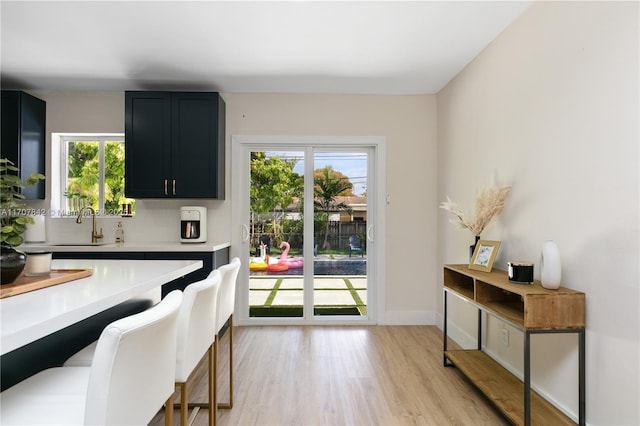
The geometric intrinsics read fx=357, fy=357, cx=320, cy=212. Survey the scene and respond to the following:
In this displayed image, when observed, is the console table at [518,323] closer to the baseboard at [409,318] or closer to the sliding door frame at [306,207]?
the baseboard at [409,318]

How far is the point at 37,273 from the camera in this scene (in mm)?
1585

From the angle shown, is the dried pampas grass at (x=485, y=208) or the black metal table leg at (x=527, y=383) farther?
the dried pampas grass at (x=485, y=208)

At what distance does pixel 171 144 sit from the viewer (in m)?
3.68

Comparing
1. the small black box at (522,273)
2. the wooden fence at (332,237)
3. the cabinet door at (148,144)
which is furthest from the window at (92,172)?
the small black box at (522,273)

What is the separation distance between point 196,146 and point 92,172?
136cm

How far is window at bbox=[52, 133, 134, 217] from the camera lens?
4.02 meters

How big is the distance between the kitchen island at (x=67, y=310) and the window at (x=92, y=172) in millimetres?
2103

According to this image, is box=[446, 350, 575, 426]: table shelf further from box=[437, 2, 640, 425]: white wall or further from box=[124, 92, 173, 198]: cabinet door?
box=[124, 92, 173, 198]: cabinet door

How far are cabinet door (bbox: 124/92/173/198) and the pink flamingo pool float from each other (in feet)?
4.50

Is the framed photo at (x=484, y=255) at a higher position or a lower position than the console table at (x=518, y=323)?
higher

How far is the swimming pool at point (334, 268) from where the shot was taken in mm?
4125

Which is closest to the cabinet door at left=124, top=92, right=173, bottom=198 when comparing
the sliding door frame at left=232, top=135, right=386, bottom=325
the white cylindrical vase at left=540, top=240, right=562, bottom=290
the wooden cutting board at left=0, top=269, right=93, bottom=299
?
the sliding door frame at left=232, top=135, right=386, bottom=325

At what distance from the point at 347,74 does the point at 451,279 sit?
6.94 ft

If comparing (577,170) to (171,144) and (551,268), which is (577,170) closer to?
(551,268)
